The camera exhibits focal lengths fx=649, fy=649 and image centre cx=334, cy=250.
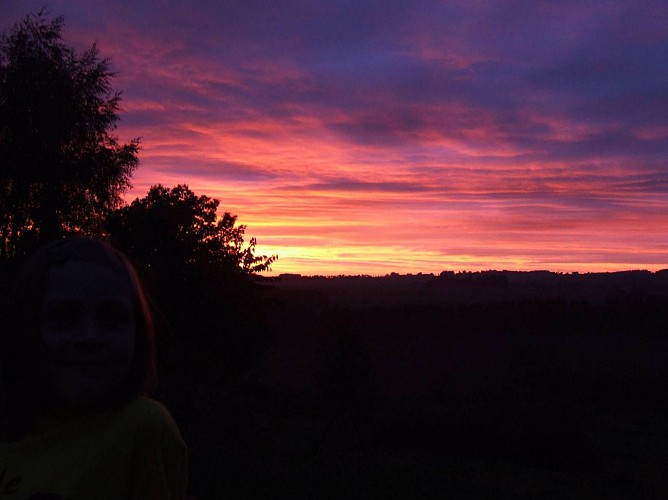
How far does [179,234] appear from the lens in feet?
60.4

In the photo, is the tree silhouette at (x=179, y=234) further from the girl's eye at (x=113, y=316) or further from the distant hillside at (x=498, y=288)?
the distant hillside at (x=498, y=288)

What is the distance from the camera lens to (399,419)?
38219 mm

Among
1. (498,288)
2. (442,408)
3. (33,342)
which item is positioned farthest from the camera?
(498,288)

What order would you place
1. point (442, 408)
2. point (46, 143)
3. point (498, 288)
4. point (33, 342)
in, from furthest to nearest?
1. point (498, 288)
2. point (442, 408)
3. point (46, 143)
4. point (33, 342)

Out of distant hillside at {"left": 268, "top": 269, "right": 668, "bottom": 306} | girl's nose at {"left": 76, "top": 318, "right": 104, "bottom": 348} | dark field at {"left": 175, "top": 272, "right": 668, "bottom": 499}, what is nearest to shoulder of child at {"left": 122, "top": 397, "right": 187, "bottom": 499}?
girl's nose at {"left": 76, "top": 318, "right": 104, "bottom": 348}

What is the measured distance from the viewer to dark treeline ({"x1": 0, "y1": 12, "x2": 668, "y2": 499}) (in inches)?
602

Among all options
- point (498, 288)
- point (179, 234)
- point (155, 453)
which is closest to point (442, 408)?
point (179, 234)

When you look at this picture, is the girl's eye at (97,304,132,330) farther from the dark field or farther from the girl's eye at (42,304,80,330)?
the dark field

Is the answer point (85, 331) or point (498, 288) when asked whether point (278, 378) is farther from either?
point (498, 288)

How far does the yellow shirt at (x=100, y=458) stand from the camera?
1493mm

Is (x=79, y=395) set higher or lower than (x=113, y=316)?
lower

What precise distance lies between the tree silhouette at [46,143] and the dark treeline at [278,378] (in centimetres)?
4

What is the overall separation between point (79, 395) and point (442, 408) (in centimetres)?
4209

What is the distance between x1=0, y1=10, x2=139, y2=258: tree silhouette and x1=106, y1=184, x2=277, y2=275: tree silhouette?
1.02m
